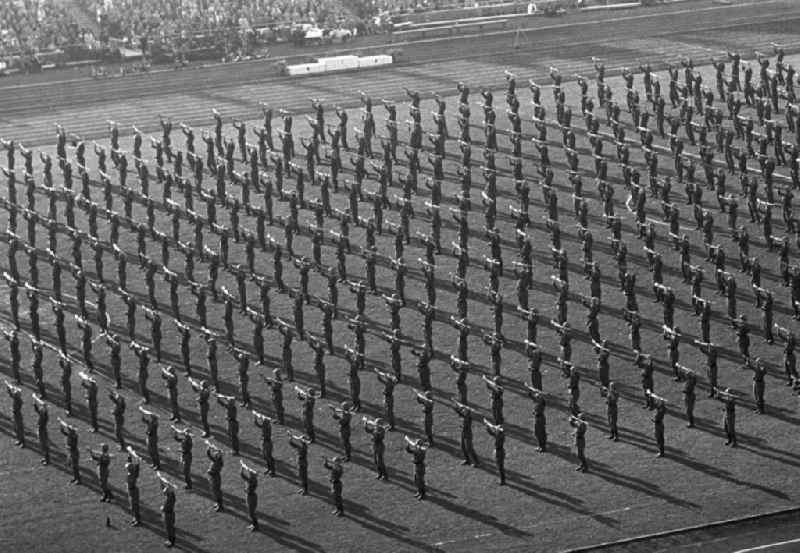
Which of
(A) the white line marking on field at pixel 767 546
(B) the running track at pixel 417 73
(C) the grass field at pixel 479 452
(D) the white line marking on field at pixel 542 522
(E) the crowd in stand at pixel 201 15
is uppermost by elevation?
(E) the crowd in stand at pixel 201 15

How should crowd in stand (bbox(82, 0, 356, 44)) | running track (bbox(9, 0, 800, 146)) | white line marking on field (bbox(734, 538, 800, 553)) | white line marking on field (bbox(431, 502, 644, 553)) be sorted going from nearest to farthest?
white line marking on field (bbox(734, 538, 800, 553)) → white line marking on field (bbox(431, 502, 644, 553)) → running track (bbox(9, 0, 800, 146)) → crowd in stand (bbox(82, 0, 356, 44))

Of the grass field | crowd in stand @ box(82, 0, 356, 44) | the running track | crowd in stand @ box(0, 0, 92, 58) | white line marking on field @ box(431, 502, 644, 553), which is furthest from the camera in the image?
crowd in stand @ box(82, 0, 356, 44)

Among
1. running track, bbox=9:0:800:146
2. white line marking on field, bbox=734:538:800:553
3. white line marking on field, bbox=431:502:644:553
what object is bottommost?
white line marking on field, bbox=734:538:800:553

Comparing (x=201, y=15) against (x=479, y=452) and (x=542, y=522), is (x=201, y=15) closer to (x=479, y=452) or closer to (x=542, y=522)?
(x=479, y=452)

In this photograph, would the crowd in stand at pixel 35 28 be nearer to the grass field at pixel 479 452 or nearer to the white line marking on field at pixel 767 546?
the grass field at pixel 479 452

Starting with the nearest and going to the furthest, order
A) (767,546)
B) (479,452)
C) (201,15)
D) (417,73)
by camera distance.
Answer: (767,546) < (479,452) < (417,73) < (201,15)

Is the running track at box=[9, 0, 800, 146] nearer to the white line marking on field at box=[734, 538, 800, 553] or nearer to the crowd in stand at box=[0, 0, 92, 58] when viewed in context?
the crowd in stand at box=[0, 0, 92, 58]

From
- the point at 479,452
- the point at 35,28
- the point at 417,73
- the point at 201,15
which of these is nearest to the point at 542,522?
the point at 479,452

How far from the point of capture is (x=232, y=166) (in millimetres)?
66500

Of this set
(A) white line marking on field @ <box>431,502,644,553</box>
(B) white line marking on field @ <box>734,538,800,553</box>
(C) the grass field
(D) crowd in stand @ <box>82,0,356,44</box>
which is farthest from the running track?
(B) white line marking on field @ <box>734,538,800,553</box>

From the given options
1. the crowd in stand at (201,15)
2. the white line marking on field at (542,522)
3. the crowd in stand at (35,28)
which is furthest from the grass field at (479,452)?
the crowd in stand at (201,15)

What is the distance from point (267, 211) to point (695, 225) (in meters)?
12.3

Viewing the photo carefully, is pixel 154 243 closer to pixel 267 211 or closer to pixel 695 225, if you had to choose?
pixel 267 211

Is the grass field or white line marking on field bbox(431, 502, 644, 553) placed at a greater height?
the grass field
